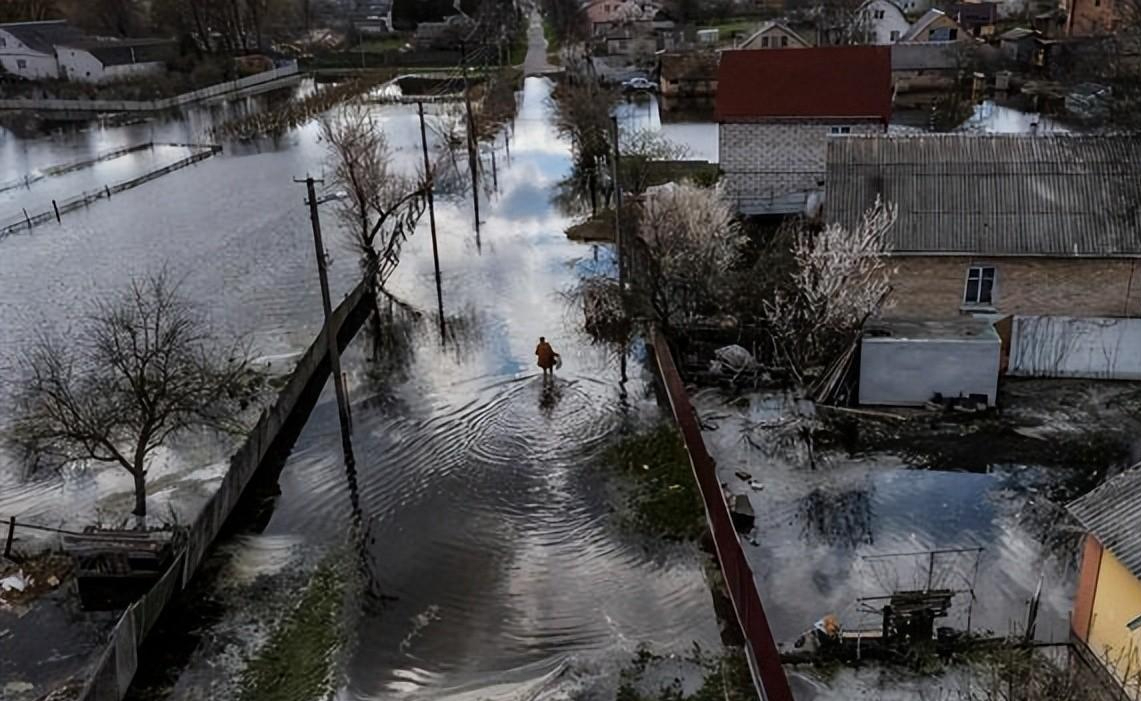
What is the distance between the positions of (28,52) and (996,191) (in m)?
75.0

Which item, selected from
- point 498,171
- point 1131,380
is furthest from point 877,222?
point 498,171

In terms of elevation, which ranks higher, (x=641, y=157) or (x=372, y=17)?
(x=372, y=17)

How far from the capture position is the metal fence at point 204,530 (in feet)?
38.9

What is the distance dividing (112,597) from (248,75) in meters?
67.9

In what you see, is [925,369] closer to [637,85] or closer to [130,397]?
[130,397]

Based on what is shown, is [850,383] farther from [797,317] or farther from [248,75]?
[248,75]

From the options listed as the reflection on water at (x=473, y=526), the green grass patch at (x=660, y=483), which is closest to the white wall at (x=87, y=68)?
the reflection on water at (x=473, y=526)

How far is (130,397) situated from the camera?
15.9 m

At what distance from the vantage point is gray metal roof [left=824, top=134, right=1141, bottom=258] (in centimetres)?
2017

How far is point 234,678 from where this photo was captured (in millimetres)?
12539

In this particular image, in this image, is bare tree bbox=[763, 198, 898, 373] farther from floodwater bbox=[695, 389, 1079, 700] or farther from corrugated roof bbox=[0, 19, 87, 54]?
corrugated roof bbox=[0, 19, 87, 54]

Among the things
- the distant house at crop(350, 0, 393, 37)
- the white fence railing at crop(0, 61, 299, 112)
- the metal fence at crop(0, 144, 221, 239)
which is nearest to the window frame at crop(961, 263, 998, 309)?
the metal fence at crop(0, 144, 221, 239)

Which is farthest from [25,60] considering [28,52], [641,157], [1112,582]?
[1112,582]

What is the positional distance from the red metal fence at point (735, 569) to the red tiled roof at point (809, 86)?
14655mm
